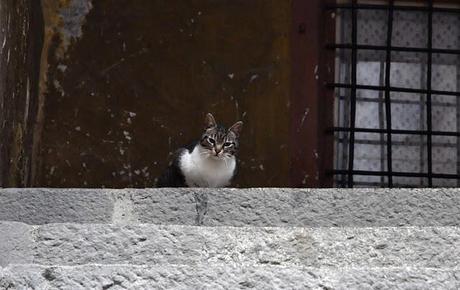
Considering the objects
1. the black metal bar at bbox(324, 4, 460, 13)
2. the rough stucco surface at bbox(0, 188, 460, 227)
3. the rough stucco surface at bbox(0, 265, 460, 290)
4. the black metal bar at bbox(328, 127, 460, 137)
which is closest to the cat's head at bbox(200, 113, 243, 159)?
the black metal bar at bbox(328, 127, 460, 137)

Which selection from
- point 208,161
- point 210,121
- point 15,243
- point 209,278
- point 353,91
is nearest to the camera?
point 209,278

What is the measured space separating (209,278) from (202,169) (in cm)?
188

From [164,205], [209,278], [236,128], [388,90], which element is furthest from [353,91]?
[209,278]

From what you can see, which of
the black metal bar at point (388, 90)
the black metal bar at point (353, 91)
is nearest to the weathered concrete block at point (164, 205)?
the black metal bar at point (353, 91)

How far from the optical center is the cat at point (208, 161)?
447 centimetres

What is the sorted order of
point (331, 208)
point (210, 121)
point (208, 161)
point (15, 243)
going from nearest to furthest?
1. point (15, 243)
2. point (331, 208)
3. point (208, 161)
4. point (210, 121)

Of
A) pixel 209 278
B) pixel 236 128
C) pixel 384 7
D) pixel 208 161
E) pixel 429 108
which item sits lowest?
pixel 209 278

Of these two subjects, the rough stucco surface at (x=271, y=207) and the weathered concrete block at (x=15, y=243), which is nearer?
the weathered concrete block at (x=15, y=243)

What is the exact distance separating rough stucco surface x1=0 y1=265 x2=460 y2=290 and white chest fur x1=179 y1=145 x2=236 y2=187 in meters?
1.86

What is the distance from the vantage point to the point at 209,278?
8.52ft

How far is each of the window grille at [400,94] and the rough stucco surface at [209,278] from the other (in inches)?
96.0

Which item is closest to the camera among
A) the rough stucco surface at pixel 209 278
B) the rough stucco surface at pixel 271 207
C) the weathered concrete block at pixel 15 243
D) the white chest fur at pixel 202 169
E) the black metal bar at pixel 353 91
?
the rough stucco surface at pixel 209 278

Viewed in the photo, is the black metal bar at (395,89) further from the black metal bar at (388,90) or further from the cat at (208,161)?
the cat at (208,161)

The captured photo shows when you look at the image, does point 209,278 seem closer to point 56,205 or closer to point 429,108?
point 56,205
